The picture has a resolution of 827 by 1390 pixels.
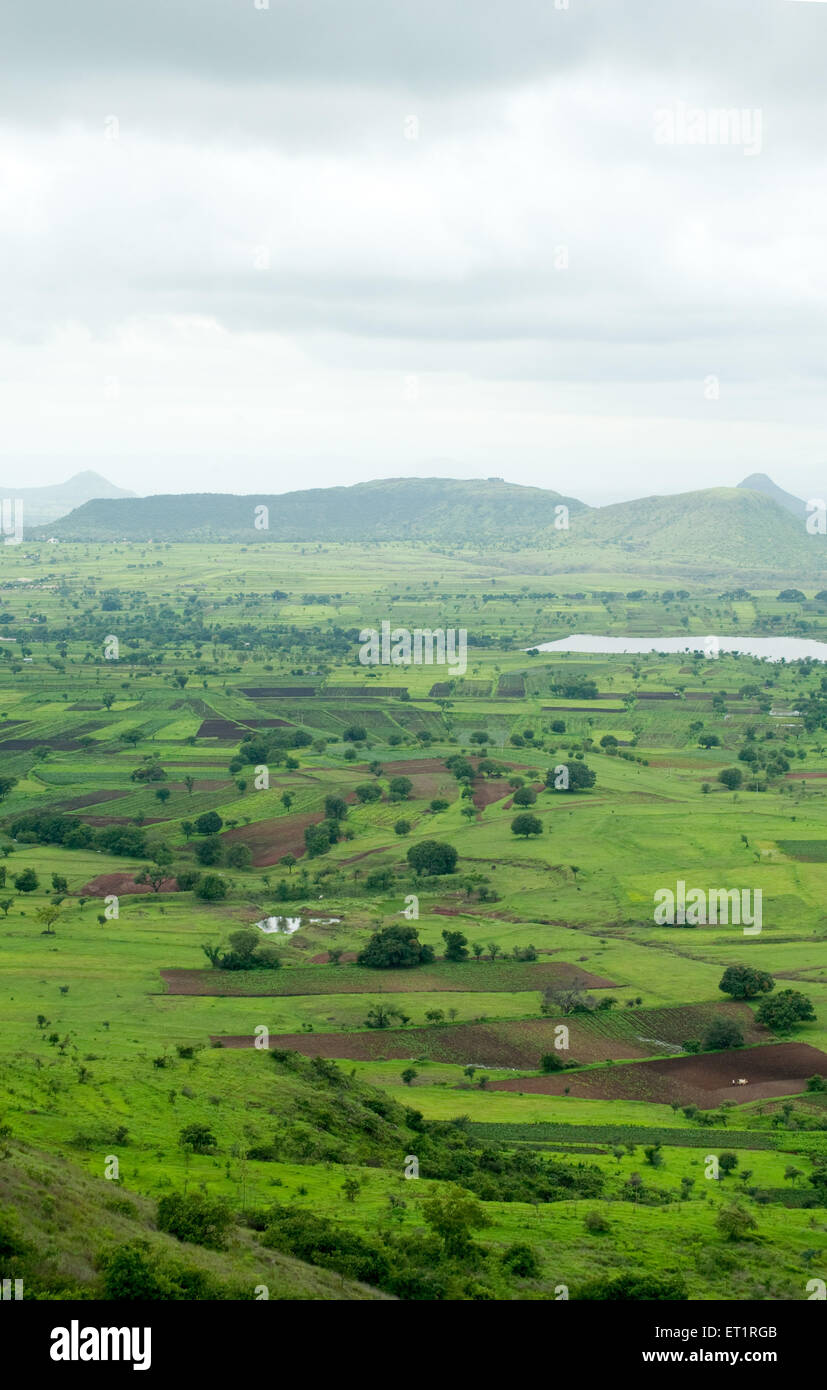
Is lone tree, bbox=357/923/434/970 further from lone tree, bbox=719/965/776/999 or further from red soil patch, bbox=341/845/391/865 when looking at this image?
red soil patch, bbox=341/845/391/865

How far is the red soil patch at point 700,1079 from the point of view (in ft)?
153

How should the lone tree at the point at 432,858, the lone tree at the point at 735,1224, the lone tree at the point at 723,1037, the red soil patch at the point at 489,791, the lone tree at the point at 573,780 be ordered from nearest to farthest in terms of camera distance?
the lone tree at the point at 735,1224
the lone tree at the point at 723,1037
the lone tree at the point at 432,858
the red soil patch at the point at 489,791
the lone tree at the point at 573,780

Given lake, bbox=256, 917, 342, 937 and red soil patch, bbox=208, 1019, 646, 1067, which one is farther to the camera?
lake, bbox=256, 917, 342, 937

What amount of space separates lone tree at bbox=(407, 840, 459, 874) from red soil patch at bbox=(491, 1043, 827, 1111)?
88.8 ft

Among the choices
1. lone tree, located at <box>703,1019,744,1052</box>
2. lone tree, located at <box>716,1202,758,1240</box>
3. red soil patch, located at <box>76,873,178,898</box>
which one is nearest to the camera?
lone tree, located at <box>716,1202,758,1240</box>

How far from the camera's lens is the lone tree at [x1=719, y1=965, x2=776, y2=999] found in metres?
54.7

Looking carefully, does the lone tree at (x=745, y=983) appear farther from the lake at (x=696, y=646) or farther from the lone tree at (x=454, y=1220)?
the lake at (x=696, y=646)

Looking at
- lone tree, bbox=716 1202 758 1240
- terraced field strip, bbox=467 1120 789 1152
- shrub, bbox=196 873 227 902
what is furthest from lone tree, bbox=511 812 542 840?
lone tree, bbox=716 1202 758 1240

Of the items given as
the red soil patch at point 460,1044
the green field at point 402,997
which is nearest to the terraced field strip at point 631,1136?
the green field at point 402,997

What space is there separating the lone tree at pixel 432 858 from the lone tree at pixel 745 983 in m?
23.4

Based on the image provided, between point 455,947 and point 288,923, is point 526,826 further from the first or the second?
point 455,947

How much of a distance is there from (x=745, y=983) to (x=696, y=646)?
137 metres

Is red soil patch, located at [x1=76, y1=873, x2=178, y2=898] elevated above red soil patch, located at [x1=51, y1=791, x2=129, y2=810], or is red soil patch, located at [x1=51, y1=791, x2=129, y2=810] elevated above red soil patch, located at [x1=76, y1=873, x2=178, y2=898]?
red soil patch, located at [x1=51, y1=791, x2=129, y2=810]

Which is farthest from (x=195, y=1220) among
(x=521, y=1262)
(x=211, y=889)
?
(x=211, y=889)
